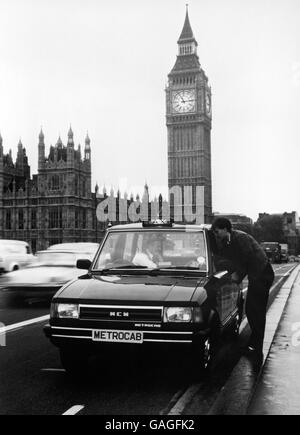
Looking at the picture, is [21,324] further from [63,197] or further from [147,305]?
[63,197]

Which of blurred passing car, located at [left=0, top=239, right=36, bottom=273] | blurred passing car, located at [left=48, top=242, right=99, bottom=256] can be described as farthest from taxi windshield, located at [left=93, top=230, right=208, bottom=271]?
blurred passing car, located at [left=0, top=239, right=36, bottom=273]

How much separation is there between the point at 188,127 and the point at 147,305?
123241 millimetres

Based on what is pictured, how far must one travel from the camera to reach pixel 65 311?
18.3 feet

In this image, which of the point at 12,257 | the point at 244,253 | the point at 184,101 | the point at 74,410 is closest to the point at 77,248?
the point at 244,253

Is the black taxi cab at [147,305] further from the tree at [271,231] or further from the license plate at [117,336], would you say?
the tree at [271,231]

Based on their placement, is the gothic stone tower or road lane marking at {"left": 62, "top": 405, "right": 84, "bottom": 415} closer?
road lane marking at {"left": 62, "top": 405, "right": 84, "bottom": 415}

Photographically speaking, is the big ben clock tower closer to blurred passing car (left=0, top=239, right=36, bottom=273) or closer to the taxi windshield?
blurred passing car (left=0, top=239, right=36, bottom=273)

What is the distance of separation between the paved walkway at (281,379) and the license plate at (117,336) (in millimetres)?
1220

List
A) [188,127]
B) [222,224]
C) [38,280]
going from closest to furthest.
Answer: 1. [222,224]
2. [38,280]
3. [188,127]

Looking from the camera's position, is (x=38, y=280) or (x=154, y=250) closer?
(x=154, y=250)

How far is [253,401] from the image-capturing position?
194 inches

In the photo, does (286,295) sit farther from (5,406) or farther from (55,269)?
(5,406)

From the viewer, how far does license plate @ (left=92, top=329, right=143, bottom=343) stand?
17.4 feet

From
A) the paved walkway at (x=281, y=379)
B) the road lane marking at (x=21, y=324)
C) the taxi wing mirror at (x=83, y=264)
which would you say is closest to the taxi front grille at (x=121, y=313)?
the paved walkway at (x=281, y=379)
